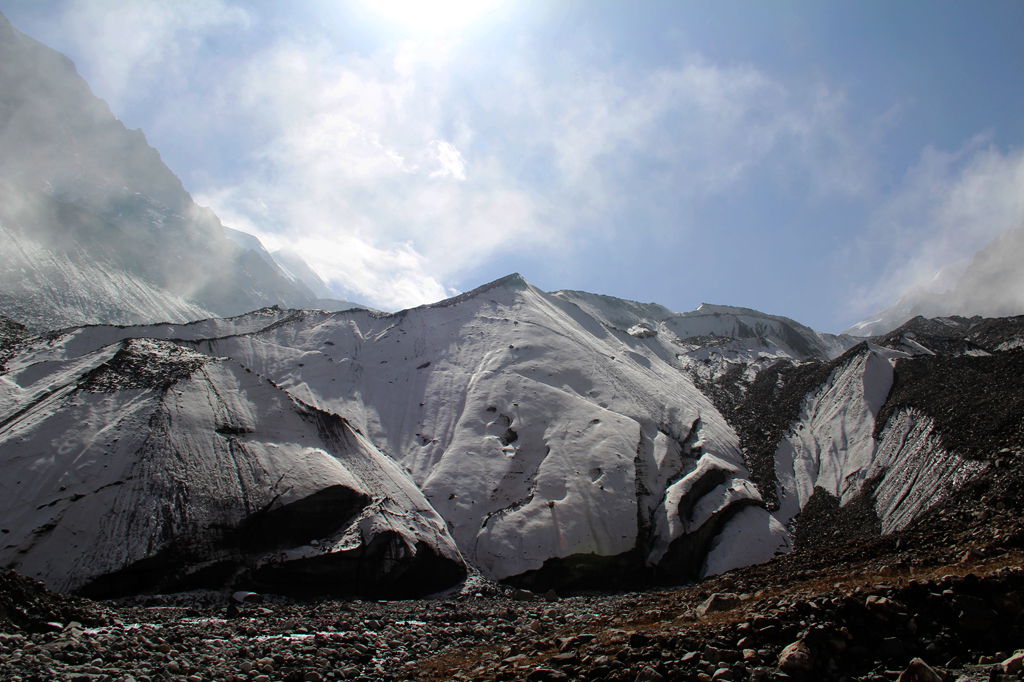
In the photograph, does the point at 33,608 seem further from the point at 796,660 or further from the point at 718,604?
the point at 796,660

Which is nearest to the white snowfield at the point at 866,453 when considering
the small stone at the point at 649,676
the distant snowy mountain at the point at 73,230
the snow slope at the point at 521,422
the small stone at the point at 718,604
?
the snow slope at the point at 521,422

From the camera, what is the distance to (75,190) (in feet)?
579

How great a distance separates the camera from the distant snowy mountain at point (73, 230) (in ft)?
388

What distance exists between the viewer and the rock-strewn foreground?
867cm

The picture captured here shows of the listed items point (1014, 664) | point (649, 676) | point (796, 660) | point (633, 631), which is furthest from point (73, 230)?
point (1014, 664)

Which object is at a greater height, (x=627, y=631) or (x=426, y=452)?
(x=426, y=452)

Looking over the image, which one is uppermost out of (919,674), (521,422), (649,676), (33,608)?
(521,422)

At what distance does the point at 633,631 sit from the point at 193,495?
28.7 metres

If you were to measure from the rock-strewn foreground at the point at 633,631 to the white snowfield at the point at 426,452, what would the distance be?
21.0 feet

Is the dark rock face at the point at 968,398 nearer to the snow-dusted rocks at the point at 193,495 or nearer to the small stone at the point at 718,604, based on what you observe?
the small stone at the point at 718,604

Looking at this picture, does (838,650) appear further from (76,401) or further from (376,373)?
(376,373)

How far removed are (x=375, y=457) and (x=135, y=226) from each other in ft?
587

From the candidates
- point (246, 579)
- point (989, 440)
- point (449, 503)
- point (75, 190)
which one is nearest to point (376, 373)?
point (449, 503)

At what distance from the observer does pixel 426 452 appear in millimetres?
49969
